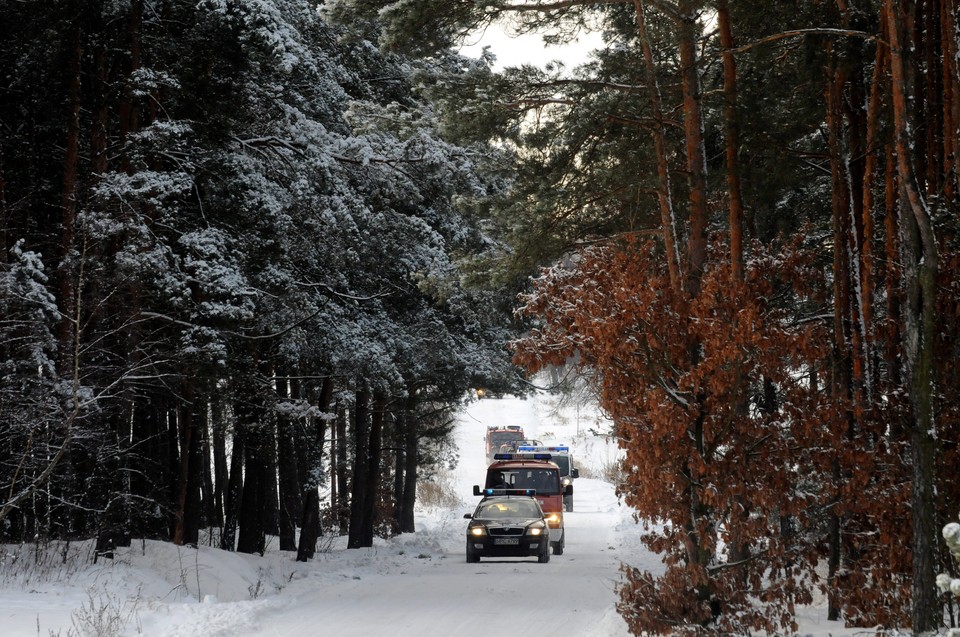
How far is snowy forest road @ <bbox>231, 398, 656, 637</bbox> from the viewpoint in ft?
44.3

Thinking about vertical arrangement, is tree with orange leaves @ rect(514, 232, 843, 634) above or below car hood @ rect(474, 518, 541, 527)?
above

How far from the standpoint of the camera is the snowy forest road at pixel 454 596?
13.5 metres

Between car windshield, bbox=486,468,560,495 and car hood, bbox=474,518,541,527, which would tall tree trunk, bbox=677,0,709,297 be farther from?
car windshield, bbox=486,468,560,495

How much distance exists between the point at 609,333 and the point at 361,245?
32.6 ft

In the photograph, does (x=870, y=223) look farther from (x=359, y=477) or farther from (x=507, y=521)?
(x=359, y=477)

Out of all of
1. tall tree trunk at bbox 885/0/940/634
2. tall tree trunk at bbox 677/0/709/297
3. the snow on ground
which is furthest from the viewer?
tall tree trunk at bbox 677/0/709/297

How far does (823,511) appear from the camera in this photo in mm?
12562

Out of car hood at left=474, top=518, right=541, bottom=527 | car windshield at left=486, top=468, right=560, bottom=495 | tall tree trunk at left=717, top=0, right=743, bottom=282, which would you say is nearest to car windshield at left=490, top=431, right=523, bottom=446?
car windshield at left=486, top=468, right=560, bottom=495

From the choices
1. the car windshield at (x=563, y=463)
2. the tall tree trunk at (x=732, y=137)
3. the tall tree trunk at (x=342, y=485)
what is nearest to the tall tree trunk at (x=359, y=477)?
the tall tree trunk at (x=342, y=485)

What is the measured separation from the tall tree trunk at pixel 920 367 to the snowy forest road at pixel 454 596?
391 centimetres

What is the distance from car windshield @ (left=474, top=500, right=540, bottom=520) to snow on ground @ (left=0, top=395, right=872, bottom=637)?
1.20m

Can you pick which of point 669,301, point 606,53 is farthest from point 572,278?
point 606,53

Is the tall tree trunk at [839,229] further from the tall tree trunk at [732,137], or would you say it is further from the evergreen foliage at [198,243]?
the evergreen foliage at [198,243]

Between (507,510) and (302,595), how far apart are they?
26.2 feet
